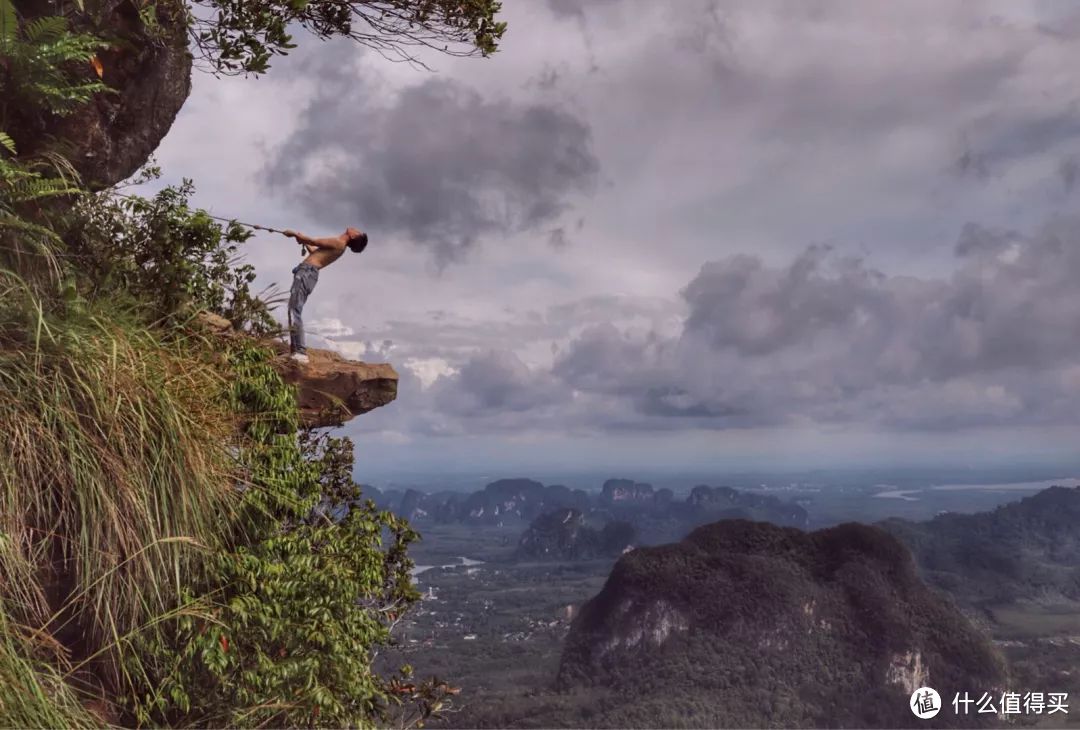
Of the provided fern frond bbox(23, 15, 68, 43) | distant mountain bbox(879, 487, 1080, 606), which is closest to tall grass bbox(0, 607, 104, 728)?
fern frond bbox(23, 15, 68, 43)

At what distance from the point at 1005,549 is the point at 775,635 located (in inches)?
3552

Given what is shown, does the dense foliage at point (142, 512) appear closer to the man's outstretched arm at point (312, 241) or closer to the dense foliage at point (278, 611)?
the dense foliage at point (278, 611)

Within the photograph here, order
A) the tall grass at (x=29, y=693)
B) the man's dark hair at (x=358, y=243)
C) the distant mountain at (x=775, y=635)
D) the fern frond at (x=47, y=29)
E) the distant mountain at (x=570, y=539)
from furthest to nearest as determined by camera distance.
→ the distant mountain at (x=570, y=539)
the distant mountain at (x=775, y=635)
the man's dark hair at (x=358, y=243)
the fern frond at (x=47, y=29)
the tall grass at (x=29, y=693)

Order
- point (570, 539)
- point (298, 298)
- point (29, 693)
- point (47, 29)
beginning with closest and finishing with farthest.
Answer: point (29, 693) < point (47, 29) < point (298, 298) < point (570, 539)

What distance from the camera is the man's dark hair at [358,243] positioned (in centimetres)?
817

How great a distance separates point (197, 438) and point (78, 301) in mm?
1433

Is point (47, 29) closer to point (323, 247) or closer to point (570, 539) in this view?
point (323, 247)

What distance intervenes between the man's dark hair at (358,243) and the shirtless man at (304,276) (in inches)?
3.6

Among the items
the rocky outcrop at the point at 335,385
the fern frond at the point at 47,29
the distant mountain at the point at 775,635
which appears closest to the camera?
the fern frond at the point at 47,29

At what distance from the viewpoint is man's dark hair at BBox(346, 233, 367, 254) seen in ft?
26.8

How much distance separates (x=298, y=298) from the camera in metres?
7.92

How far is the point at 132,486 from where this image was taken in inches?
210

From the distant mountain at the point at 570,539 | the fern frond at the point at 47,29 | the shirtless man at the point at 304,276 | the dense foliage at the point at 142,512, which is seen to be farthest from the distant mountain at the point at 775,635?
the distant mountain at the point at 570,539

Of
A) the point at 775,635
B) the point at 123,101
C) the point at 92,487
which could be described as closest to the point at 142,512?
the point at 92,487
